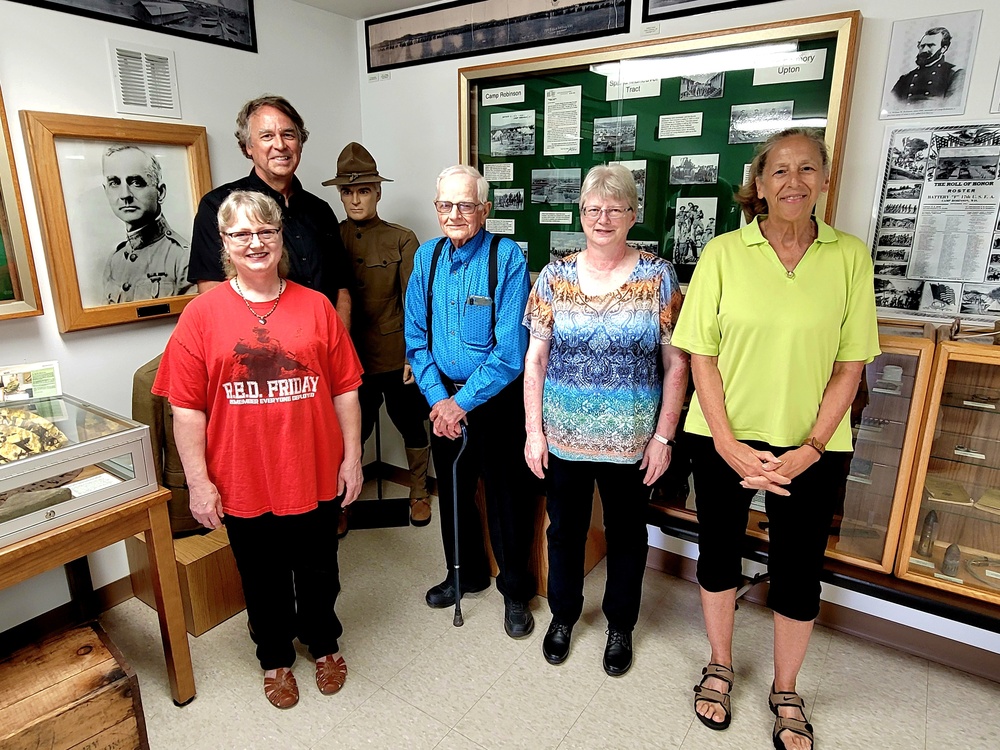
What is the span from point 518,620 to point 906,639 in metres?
1.37

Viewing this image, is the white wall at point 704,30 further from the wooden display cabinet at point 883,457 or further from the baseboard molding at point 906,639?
the wooden display cabinet at point 883,457

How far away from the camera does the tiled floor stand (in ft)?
6.12

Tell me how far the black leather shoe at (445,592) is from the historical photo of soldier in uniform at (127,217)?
1539 mm

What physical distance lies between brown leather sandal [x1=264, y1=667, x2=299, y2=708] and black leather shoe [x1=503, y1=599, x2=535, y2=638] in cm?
75

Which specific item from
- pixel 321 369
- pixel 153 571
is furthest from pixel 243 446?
pixel 153 571

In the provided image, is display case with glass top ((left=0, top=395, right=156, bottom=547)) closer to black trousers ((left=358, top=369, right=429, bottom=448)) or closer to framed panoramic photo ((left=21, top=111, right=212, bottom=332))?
framed panoramic photo ((left=21, top=111, right=212, bottom=332))

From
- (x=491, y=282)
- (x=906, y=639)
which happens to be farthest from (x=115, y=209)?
(x=906, y=639)

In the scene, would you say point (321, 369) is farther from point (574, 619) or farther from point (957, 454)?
point (957, 454)

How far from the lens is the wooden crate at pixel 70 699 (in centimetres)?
154

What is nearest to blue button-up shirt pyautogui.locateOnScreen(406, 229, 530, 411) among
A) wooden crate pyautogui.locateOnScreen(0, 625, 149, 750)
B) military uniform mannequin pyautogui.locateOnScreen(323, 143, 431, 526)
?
military uniform mannequin pyautogui.locateOnScreen(323, 143, 431, 526)

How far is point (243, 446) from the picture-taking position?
172cm

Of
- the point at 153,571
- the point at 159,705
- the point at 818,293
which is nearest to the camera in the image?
the point at 818,293

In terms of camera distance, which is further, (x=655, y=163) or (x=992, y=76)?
(x=655, y=163)

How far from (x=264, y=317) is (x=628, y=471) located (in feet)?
3.72
